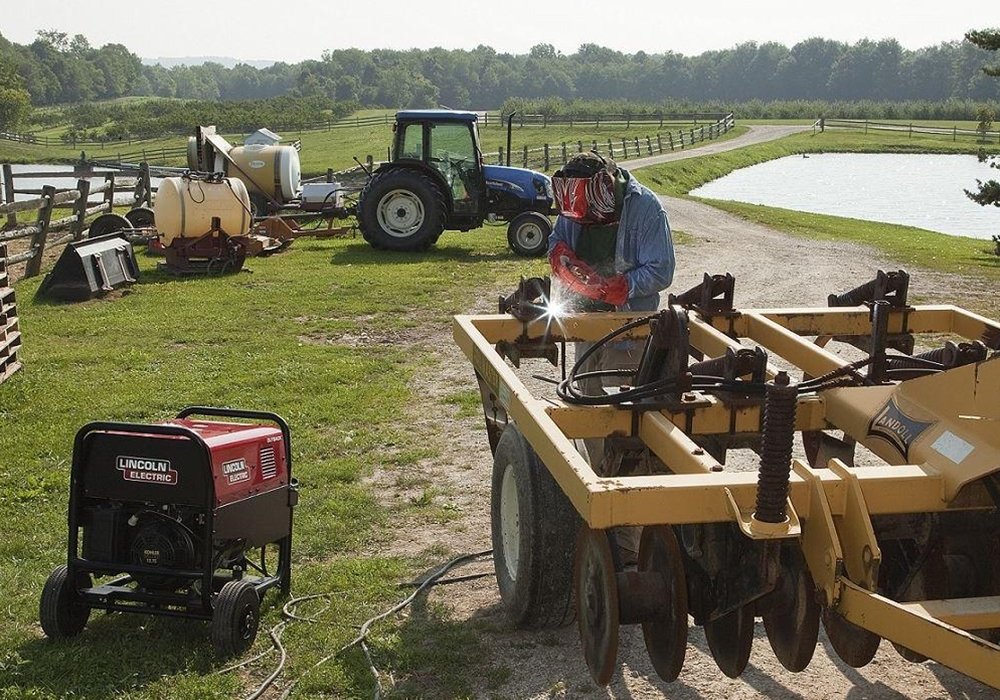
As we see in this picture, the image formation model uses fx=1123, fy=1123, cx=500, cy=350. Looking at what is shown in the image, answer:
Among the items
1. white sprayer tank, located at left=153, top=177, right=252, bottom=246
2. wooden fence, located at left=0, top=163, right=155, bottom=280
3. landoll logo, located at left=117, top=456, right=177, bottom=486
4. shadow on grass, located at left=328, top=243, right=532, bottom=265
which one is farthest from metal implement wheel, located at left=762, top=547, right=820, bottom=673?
shadow on grass, located at left=328, top=243, right=532, bottom=265

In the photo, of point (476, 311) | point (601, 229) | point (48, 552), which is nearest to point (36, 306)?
point (476, 311)

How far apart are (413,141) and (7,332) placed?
8870mm

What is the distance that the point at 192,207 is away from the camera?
51.6 ft

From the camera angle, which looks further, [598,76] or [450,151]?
[598,76]

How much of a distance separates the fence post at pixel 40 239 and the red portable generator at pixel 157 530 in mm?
12344

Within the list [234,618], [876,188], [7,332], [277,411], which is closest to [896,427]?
[234,618]

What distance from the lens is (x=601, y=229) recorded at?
6.06m

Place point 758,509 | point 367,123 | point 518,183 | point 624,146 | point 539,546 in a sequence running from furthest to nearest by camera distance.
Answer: point 367,123 → point 624,146 → point 518,183 → point 539,546 → point 758,509

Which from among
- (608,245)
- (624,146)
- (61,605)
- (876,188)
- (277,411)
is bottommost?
(876,188)

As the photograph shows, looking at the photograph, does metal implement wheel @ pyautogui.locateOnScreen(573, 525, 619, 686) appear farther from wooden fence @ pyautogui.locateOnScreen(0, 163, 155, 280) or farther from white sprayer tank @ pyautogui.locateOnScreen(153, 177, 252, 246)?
white sprayer tank @ pyautogui.locateOnScreen(153, 177, 252, 246)

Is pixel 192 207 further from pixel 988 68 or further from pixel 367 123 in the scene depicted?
pixel 367 123

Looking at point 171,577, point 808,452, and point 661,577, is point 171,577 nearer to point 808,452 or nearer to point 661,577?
point 661,577

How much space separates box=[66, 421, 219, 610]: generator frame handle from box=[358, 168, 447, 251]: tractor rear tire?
13176 mm

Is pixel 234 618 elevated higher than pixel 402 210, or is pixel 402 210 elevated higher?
pixel 402 210
